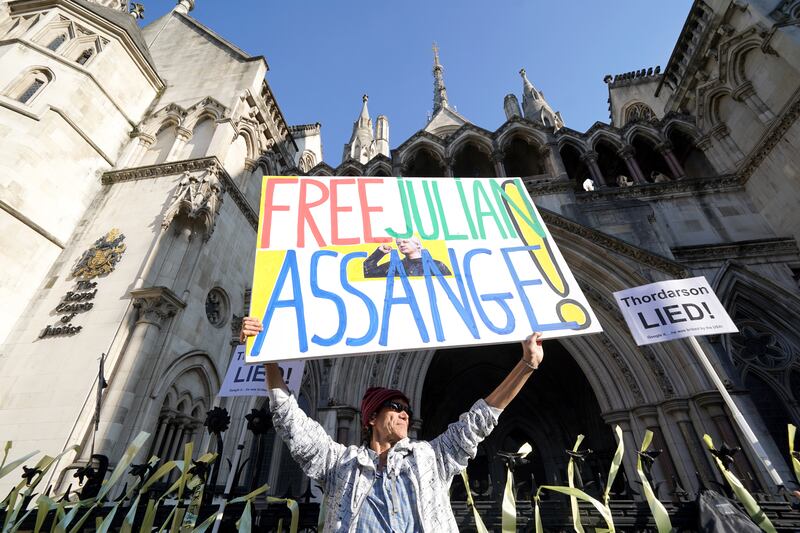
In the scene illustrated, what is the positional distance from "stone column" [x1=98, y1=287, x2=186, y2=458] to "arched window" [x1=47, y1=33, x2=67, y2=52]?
9.79m

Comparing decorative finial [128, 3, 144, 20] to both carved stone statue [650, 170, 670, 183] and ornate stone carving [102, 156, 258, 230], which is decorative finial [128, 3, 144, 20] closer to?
ornate stone carving [102, 156, 258, 230]

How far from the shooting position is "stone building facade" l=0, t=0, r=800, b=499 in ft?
25.0

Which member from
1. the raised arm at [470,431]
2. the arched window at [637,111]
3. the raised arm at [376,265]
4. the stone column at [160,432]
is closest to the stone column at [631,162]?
the arched window at [637,111]

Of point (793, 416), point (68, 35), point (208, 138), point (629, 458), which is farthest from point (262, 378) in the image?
point (68, 35)

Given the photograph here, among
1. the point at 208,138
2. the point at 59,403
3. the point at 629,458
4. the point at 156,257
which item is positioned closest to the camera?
the point at 59,403

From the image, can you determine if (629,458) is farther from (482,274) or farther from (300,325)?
(300,325)

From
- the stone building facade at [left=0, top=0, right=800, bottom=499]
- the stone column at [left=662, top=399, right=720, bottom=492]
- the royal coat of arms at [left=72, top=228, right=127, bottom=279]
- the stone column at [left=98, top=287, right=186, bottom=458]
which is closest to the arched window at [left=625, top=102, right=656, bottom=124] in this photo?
the stone building facade at [left=0, top=0, right=800, bottom=499]

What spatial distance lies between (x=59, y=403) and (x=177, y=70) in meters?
13.3

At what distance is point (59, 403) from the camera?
23.4 ft

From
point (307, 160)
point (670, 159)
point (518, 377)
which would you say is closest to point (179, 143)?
point (307, 160)

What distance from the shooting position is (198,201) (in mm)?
9664

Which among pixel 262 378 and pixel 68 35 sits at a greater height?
pixel 68 35

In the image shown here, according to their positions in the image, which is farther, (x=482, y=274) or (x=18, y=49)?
(x=18, y=49)

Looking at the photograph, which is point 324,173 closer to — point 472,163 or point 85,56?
point 472,163
